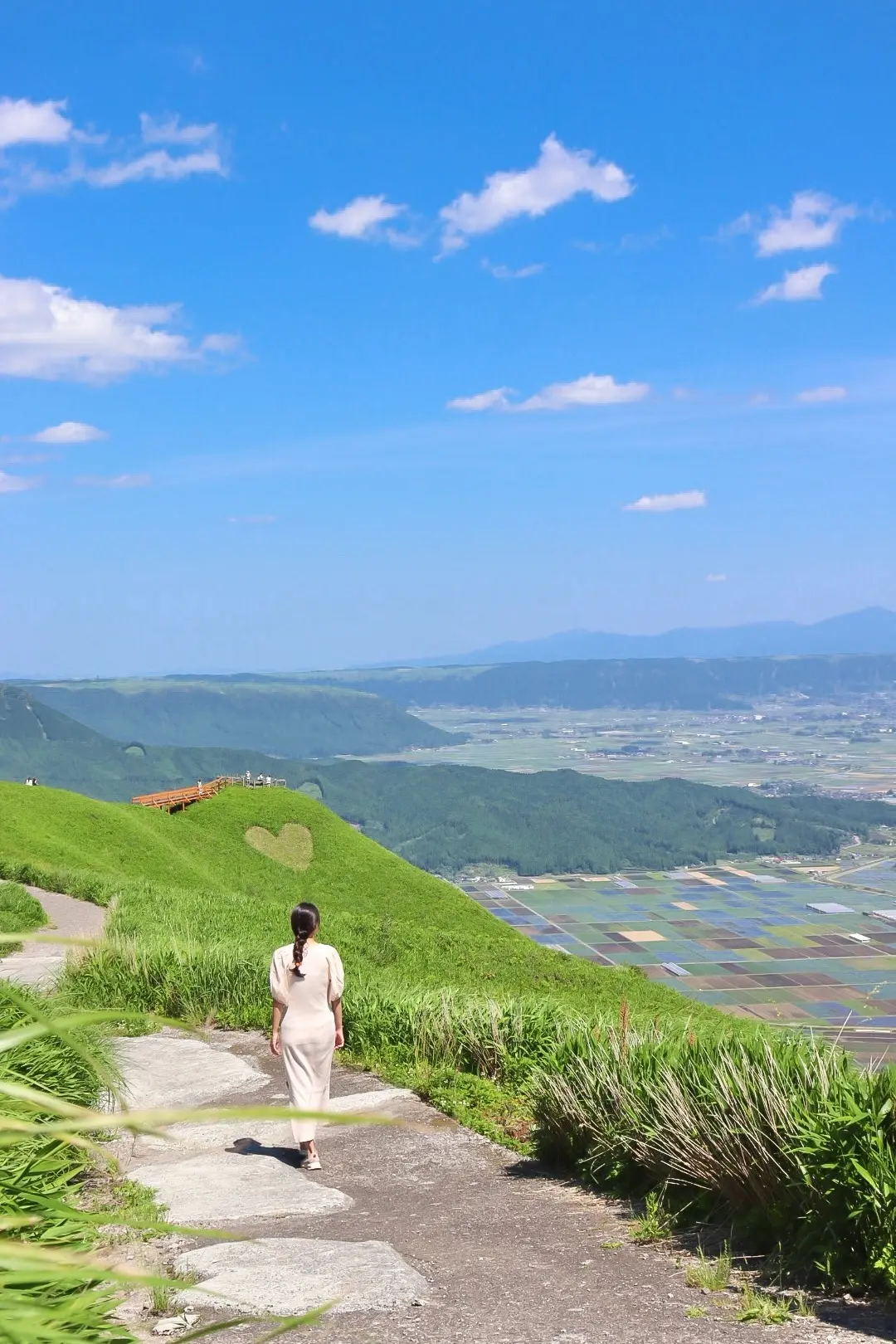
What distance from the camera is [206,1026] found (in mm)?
12258

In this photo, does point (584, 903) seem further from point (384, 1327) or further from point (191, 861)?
point (384, 1327)

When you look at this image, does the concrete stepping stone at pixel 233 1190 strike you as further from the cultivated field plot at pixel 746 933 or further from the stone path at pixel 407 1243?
the cultivated field plot at pixel 746 933

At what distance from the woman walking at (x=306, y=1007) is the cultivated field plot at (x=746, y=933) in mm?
59479

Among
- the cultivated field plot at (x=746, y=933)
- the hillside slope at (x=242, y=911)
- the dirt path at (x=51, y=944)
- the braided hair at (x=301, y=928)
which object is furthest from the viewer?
the cultivated field plot at (x=746, y=933)

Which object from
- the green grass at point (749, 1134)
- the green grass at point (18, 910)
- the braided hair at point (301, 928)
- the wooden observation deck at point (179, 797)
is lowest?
the wooden observation deck at point (179, 797)

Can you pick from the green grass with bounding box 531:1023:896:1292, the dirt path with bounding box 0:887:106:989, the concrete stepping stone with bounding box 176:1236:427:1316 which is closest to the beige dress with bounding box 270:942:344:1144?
the green grass with bounding box 531:1023:896:1292

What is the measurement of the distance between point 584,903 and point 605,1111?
157 m

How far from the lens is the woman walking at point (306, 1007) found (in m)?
8.21

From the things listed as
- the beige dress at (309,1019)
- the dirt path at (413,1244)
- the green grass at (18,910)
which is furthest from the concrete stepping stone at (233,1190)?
the green grass at (18,910)

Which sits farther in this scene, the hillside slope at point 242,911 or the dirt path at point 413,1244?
the hillside slope at point 242,911

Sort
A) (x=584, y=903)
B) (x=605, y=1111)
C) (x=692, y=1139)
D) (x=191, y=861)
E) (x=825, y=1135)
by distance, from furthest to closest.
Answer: (x=584, y=903)
(x=191, y=861)
(x=605, y=1111)
(x=692, y=1139)
(x=825, y=1135)

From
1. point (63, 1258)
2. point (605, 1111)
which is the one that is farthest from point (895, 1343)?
point (63, 1258)

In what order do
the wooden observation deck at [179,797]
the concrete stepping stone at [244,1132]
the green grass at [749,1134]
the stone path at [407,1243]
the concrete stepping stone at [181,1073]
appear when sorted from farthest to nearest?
the wooden observation deck at [179,797], the concrete stepping stone at [181,1073], the concrete stepping stone at [244,1132], the green grass at [749,1134], the stone path at [407,1243]

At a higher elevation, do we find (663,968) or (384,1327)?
(384,1327)
